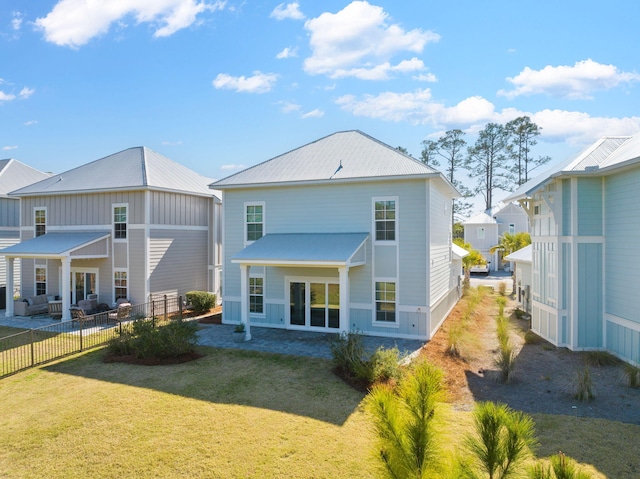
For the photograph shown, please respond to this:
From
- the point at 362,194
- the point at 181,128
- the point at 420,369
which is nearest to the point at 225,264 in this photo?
the point at 362,194

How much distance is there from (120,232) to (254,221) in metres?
7.06

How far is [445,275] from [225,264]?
9999 millimetres

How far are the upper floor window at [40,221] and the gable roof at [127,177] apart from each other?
990 millimetres

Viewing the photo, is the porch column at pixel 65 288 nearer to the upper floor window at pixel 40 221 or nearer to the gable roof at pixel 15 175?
the upper floor window at pixel 40 221

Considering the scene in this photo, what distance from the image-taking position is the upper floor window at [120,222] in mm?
18562

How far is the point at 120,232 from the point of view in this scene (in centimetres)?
1869

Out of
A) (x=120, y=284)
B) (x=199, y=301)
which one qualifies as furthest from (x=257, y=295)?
(x=120, y=284)

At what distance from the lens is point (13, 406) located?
8.70m

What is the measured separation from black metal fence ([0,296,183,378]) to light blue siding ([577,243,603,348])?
13.5 m

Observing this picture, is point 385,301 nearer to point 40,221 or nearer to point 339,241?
point 339,241

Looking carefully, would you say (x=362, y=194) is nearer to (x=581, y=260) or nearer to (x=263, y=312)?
(x=263, y=312)

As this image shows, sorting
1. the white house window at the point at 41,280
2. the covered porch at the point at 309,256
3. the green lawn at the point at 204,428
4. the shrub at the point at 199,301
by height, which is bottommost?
the green lawn at the point at 204,428

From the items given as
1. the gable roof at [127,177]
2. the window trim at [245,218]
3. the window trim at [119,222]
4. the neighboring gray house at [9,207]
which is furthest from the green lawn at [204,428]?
the neighboring gray house at [9,207]

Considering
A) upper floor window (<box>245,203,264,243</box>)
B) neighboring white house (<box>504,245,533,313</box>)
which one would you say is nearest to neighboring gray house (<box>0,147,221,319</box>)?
upper floor window (<box>245,203,264,243</box>)
